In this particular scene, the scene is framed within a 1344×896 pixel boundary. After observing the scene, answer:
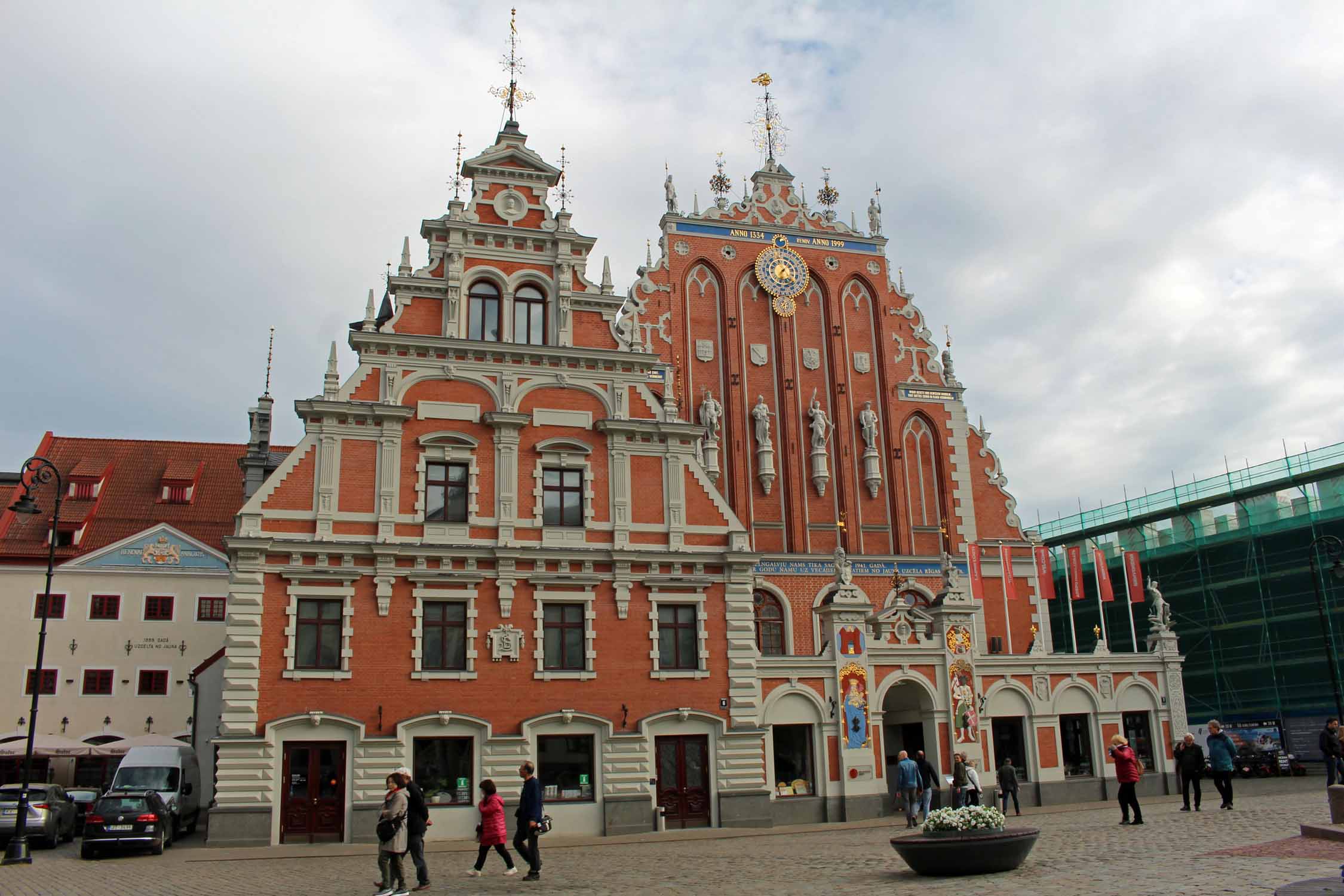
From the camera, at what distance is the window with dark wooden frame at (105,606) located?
4159 centimetres

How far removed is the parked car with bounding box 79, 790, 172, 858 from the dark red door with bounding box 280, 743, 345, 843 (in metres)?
2.69

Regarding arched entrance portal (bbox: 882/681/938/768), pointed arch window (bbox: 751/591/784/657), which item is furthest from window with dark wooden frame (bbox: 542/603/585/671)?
arched entrance portal (bbox: 882/681/938/768)

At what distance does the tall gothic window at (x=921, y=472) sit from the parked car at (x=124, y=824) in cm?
2527

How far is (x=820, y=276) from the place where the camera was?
41.1m

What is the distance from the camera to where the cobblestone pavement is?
46.2ft

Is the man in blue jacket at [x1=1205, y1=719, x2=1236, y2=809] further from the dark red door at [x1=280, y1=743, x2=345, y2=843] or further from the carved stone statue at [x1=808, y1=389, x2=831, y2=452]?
the dark red door at [x1=280, y1=743, x2=345, y2=843]

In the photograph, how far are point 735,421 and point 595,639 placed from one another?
12139mm

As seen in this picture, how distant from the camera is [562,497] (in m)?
29.6

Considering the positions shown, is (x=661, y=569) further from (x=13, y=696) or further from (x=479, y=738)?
(x=13, y=696)

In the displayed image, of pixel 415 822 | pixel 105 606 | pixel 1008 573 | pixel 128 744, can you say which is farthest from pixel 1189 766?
pixel 105 606

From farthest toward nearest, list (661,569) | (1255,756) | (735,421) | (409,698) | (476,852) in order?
(1255,756)
(735,421)
(661,569)
(409,698)
(476,852)

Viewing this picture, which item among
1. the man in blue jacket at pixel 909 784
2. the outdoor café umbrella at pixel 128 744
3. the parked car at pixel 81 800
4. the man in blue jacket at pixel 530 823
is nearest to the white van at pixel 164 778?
the outdoor café umbrella at pixel 128 744

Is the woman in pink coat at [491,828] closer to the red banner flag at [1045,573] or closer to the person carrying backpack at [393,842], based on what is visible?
the person carrying backpack at [393,842]

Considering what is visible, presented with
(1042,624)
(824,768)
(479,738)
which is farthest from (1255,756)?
(479,738)
